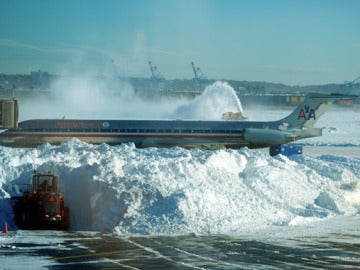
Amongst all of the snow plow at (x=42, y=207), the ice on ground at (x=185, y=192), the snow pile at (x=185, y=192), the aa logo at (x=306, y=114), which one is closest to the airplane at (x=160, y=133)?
the aa logo at (x=306, y=114)

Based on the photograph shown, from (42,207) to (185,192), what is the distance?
581 centimetres

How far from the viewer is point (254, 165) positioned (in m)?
35.4

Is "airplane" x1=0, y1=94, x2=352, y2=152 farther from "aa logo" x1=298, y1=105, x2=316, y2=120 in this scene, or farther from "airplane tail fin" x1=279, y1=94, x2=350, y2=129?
"aa logo" x1=298, y1=105, x2=316, y2=120

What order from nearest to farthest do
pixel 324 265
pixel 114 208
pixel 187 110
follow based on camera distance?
pixel 324 265 → pixel 114 208 → pixel 187 110

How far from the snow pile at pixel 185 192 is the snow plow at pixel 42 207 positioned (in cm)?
84

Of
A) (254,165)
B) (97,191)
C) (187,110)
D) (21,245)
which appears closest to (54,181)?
(97,191)

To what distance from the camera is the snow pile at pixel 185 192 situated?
27.7m

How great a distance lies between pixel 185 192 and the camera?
2845cm

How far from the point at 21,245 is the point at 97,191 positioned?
5.28 metres

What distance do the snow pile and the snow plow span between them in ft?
2.75

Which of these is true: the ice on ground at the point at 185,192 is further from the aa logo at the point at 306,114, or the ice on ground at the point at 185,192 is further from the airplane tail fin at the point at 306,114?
the aa logo at the point at 306,114

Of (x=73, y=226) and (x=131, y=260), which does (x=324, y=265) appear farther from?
(x=73, y=226)

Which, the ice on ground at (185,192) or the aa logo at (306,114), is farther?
the aa logo at (306,114)

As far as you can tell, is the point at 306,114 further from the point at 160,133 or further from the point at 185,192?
the point at 185,192
